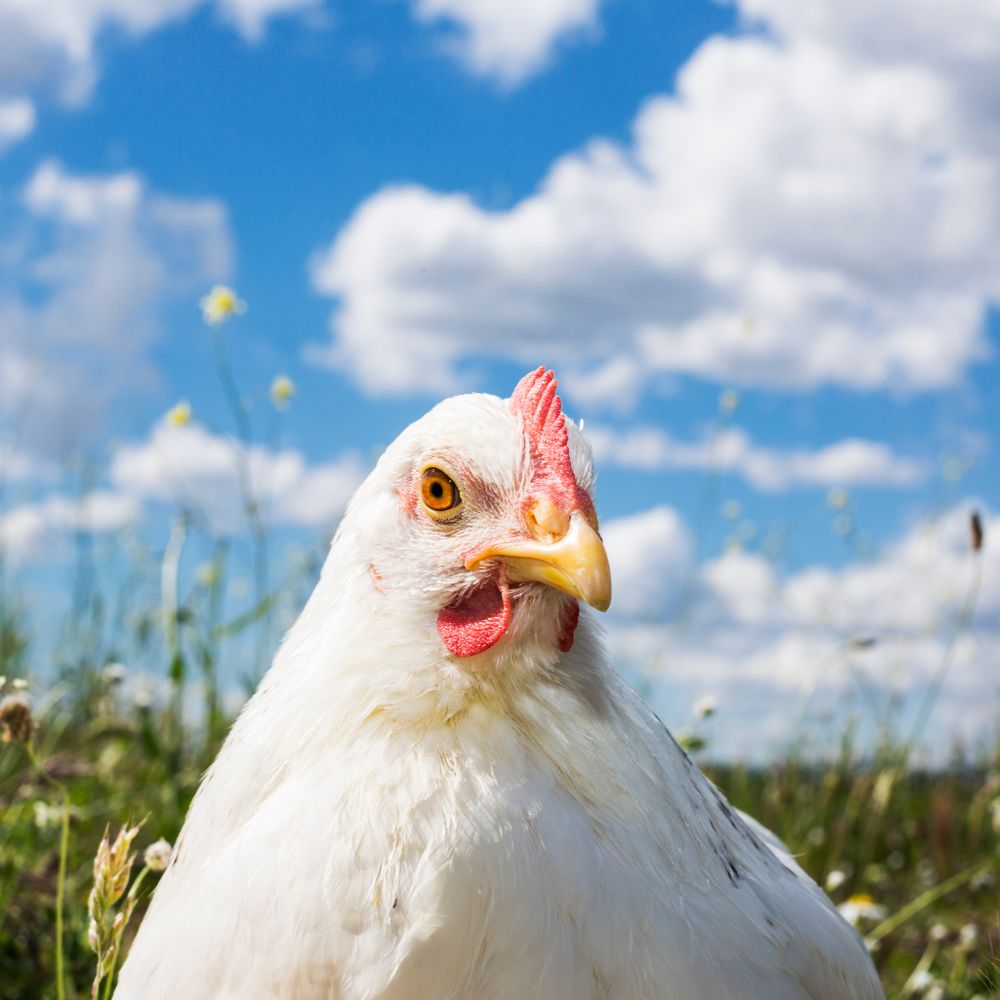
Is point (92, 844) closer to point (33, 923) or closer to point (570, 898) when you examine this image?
point (33, 923)

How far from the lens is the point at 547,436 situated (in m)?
1.86

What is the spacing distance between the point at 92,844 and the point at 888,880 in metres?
3.63

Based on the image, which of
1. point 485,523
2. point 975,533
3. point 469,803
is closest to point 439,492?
point 485,523

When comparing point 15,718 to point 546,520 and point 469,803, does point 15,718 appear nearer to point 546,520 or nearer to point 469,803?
point 469,803

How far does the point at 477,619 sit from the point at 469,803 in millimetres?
291

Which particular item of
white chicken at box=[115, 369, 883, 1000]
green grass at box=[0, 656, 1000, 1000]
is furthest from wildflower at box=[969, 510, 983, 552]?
white chicken at box=[115, 369, 883, 1000]

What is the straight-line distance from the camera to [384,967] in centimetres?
156

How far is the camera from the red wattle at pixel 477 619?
5.78ft

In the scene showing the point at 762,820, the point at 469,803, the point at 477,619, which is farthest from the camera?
the point at 762,820

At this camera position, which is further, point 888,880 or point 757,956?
point 888,880

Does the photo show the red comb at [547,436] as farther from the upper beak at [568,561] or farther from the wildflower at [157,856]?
the wildflower at [157,856]

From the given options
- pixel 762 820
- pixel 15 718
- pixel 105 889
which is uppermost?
pixel 15 718

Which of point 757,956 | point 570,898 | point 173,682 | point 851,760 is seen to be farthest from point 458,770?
point 851,760

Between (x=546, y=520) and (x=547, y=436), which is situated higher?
(x=547, y=436)
